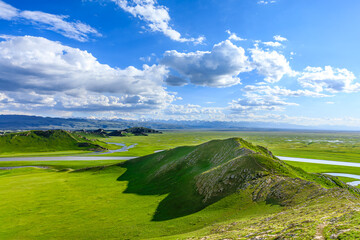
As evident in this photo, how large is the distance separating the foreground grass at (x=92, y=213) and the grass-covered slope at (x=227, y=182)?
9.04ft

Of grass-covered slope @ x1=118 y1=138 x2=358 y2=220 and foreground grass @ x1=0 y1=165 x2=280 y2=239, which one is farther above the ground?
grass-covered slope @ x1=118 y1=138 x2=358 y2=220

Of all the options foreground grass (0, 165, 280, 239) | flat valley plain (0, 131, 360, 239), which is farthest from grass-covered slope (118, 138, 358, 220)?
foreground grass (0, 165, 280, 239)

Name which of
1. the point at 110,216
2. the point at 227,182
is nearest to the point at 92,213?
the point at 110,216

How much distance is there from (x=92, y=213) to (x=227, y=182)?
3246 centimetres

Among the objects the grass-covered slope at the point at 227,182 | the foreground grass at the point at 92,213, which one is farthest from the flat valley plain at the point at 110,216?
the grass-covered slope at the point at 227,182

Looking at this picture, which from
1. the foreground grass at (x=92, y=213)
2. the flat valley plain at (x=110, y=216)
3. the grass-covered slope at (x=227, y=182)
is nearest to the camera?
the flat valley plain at (x=110, y=216)

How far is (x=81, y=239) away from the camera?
3378 cm

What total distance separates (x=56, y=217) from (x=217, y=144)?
55065 millimetres

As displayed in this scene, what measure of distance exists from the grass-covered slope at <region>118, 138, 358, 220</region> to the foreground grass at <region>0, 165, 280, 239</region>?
108 inches

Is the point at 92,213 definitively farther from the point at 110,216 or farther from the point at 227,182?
the point at 227,182

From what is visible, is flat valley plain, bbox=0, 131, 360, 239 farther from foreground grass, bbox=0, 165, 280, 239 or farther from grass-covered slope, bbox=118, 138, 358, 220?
grass-covered slope, bbox=118, 138, 358, 220

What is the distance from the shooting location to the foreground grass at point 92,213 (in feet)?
113

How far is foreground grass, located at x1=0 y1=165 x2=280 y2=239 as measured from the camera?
34.4 metres

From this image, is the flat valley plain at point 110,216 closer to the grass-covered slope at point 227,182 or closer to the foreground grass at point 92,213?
the foreground grass at point 92,213
